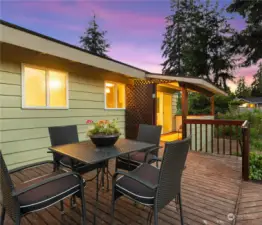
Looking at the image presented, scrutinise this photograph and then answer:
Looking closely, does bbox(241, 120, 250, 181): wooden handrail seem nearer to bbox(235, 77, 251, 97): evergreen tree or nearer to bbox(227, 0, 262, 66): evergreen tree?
bbox(227, 0, 262, 66): evergreen tree

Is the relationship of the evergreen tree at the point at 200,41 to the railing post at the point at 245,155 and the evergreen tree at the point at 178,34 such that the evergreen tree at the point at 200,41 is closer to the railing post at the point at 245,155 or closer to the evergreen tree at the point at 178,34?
the evergreen tree at the point at 178,34

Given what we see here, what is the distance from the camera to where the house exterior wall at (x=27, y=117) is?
11.1 feet

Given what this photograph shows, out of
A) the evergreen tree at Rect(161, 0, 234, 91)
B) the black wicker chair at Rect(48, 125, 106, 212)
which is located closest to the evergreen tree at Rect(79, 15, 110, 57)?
the evergreen tree at Rect(161, 0, 234, 91)

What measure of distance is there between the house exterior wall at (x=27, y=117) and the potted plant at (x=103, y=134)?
212cm

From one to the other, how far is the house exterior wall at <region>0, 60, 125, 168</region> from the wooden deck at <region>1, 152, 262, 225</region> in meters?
0.59

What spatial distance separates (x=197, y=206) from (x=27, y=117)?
3631 millimetres

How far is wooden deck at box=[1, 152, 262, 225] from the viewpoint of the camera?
6.40ft

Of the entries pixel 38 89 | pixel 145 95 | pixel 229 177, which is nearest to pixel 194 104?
pixel 145 95

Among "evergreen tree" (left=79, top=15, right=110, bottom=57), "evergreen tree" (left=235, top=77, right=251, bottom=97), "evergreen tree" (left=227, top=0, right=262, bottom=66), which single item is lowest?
"evergreen tree" (left=235, top=77, right=251, bottom=97)

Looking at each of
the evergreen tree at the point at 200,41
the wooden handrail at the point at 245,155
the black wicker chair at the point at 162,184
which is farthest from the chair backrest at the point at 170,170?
the evergreen tree at the point at 200,41

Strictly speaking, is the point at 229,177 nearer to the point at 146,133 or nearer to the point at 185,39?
the point at 146,133

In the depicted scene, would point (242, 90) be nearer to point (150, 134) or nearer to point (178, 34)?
point (178, 34)

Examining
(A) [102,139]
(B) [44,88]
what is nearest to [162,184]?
(A) [102,139]

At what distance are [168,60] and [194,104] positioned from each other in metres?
7.76
